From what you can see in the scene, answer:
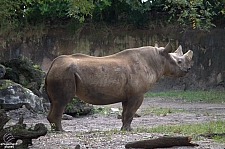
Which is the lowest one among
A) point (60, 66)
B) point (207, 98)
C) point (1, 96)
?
point (207, 98)

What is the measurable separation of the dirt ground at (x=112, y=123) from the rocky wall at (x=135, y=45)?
3666mm

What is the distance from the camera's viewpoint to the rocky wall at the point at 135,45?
20.8 metres

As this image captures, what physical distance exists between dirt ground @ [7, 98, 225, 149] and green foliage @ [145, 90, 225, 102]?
2.30ft

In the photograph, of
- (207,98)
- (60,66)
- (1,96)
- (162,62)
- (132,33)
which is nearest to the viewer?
(60,66)

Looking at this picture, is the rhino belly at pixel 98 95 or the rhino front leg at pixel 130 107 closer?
the rhino belly at pixel 98 95

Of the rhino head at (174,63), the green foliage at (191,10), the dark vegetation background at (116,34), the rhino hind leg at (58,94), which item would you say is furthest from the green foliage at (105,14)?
the rhino hind leg at (58,94)

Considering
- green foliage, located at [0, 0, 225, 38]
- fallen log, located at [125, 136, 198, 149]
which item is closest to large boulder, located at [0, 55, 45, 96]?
fallen log, located at [125, 136, 198, 149]

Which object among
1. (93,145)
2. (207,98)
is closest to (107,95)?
(93,145)

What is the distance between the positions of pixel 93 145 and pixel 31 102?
4.94 metres

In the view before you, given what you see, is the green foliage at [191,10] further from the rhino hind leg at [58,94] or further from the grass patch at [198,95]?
the grass patch at [198,95]

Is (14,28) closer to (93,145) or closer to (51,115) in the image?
(51,115)

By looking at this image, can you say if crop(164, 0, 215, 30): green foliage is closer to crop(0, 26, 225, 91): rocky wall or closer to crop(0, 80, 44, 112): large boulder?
crop(0, 80, 44, 112): large boulder

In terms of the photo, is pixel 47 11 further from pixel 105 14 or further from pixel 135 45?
pixel 135 45

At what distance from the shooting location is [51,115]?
8.95 meters
